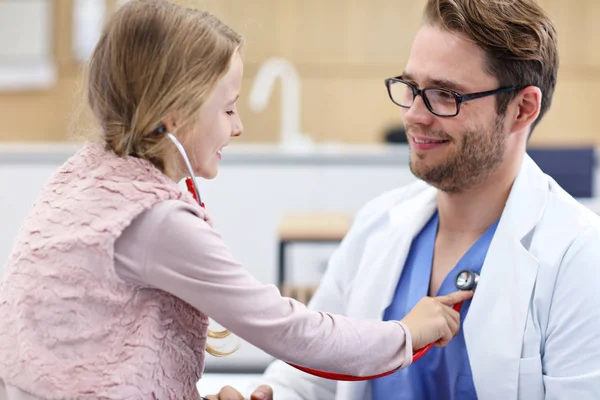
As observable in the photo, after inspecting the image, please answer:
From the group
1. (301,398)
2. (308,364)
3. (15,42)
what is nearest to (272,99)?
(15,42)

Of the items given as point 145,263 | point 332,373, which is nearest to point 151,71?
point 145,263

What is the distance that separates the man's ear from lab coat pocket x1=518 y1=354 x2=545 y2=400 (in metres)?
0.44

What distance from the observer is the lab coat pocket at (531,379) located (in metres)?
1.27

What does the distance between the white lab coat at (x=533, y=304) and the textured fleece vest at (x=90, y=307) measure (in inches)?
20.4

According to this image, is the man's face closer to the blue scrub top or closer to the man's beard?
the man's beard

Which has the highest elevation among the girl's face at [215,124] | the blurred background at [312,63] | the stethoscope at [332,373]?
the girl's face at [215,124]

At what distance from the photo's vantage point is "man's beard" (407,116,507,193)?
1.45 metres

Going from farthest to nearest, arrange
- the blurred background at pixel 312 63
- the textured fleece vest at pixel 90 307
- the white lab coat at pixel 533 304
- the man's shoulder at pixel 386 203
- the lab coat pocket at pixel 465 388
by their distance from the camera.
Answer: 1. the blurred background at pixel 312 63
2. the man's shoulder at pixel 386 203
3. the lab coat pocket at pixel 465 388
4. the white lab coat at pixel 533 304
5. the textured fleece vest at pixel 90 307

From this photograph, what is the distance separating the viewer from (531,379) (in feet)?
4.17

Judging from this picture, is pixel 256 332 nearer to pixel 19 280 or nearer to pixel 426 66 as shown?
pixel 19 280

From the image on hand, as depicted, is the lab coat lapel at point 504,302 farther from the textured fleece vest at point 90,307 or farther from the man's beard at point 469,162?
the textured fleece vest at point 90,307

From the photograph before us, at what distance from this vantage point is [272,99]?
622cm

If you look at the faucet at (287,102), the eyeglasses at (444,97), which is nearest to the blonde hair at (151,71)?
the eyeglasses at (444,97)

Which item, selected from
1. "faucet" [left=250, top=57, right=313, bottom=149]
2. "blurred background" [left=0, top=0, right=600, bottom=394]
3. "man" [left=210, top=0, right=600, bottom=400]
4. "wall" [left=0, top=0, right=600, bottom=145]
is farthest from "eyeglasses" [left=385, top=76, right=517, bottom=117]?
"wall" [left=0, top=0, right=600, bottom=145]
